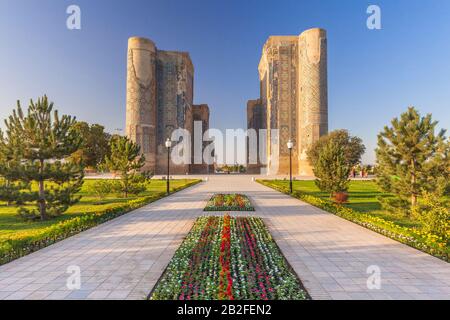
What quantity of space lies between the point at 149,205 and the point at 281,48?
52710 mm

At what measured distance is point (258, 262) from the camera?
572 cm

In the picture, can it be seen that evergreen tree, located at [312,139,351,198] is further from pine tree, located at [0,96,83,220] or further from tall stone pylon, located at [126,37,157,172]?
tall stone pylon, located at [126,37,157,172]

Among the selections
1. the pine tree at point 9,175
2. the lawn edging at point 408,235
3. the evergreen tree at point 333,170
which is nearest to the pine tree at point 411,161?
the lawn edging at point 408,235

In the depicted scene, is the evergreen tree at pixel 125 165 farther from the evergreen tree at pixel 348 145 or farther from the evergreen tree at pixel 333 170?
the evergreen tree at pixel 348 145

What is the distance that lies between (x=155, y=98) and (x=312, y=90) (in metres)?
33.5

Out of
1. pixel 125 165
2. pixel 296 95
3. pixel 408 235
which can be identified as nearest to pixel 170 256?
pixel 408 235

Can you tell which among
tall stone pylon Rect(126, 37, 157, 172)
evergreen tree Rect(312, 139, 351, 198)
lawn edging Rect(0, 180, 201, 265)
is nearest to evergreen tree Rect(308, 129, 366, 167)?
evergreen tree Rect(312, 139, 351, 198)

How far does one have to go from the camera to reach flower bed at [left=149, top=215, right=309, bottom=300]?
4273mm

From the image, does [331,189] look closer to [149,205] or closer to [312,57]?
[149,205]

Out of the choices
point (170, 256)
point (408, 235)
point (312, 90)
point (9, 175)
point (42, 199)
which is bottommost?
point (170, 256)

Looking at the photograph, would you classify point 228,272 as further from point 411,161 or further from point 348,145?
point 348,145

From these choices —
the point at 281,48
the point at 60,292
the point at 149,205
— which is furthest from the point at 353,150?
the point at 60,292

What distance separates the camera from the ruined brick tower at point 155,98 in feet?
176

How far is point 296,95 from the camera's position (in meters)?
56.3
